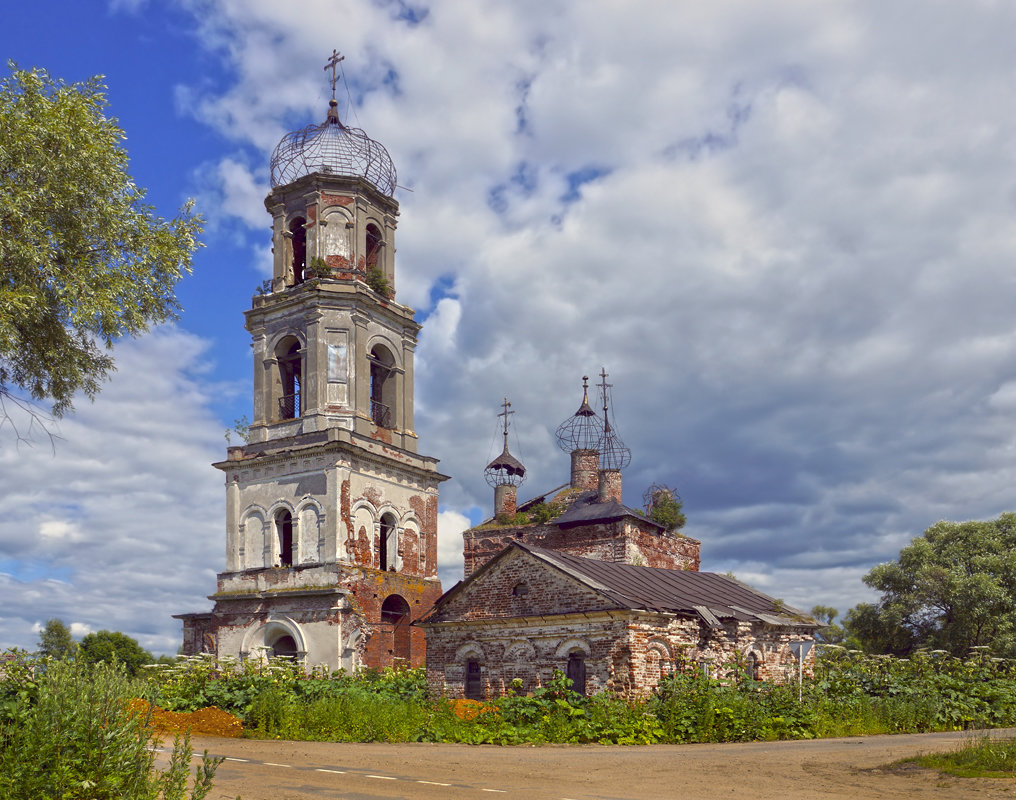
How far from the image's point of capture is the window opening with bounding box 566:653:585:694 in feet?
67.3

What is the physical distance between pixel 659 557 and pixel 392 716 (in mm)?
20051

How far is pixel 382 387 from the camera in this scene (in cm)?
3338

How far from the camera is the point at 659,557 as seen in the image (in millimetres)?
35938

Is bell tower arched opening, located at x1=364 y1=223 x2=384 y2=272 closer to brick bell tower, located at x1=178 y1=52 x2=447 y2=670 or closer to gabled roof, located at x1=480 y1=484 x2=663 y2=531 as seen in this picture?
brick bell tower, located at x1=178 y1=52 x2=447 y2=670

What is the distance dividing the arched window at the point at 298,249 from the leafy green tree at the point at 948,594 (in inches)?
1152

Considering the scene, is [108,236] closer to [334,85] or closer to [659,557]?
[334,85]

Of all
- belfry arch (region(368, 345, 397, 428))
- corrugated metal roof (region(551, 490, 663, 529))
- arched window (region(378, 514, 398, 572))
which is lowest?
arched window (region(378, 514, 398, 572))

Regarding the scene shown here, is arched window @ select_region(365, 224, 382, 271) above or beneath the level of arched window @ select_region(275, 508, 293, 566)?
above

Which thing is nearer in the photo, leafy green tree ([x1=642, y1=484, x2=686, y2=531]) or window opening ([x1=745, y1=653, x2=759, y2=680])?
window opening ([x1=745, y1=653, x2=759, y2=680])

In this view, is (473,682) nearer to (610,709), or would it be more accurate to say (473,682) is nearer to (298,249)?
(610,709)

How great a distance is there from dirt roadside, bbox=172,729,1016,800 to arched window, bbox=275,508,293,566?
46.8 ft

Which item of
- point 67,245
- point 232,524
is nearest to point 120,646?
point 232,524

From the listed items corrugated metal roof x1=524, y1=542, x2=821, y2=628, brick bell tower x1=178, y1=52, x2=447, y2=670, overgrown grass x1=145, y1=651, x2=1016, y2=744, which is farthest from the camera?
brick bell tower x1=178, y1=52, x2=447, y2=670

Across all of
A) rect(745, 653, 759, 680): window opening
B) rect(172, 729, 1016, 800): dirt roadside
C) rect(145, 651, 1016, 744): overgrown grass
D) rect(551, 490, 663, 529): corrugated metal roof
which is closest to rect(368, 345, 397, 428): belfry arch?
rect(551, 490, 663, 529): corrugated metal roof
